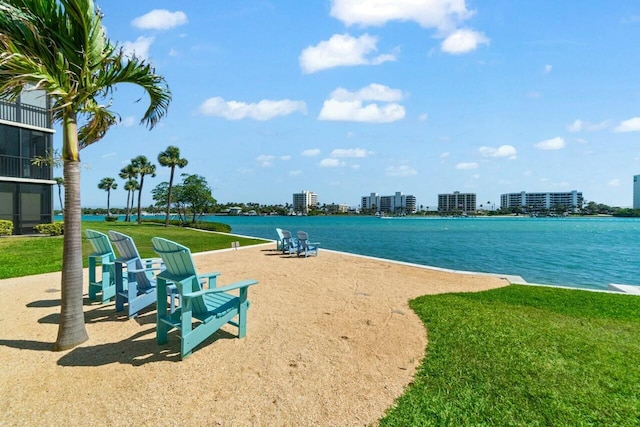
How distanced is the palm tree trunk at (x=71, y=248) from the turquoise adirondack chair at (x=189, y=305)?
942 millimetres

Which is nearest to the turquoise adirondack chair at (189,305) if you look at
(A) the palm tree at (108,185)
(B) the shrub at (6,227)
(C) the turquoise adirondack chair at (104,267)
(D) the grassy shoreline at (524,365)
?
(C) the turquoise adirondack chair at (104,267)

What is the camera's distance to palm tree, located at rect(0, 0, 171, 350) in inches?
142

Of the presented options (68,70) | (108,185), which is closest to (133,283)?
(68,70)

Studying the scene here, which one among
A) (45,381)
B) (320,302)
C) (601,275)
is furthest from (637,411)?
(601,275)

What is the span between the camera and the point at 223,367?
3842 mm

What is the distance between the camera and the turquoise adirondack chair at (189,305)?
13.0 ft

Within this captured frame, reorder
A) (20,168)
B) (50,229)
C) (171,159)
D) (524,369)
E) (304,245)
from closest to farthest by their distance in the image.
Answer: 1. (524,369)
2. (304,245)
3. (20,168)
4. (50,229)
5. (171,159)

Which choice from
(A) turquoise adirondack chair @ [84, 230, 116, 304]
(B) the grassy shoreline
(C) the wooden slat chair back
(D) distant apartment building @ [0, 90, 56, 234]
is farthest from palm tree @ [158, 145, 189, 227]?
(B) the grassy shoreline

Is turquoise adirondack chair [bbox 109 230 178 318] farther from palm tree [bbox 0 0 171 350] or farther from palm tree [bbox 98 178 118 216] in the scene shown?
palm tree [bbox 98 178 118 216]

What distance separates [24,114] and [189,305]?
2194 cm

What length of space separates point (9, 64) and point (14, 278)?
7.56 m

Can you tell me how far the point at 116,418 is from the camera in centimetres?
289

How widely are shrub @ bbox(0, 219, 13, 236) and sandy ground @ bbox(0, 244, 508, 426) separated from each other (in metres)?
14.1

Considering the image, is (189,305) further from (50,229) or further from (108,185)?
(108,185)
